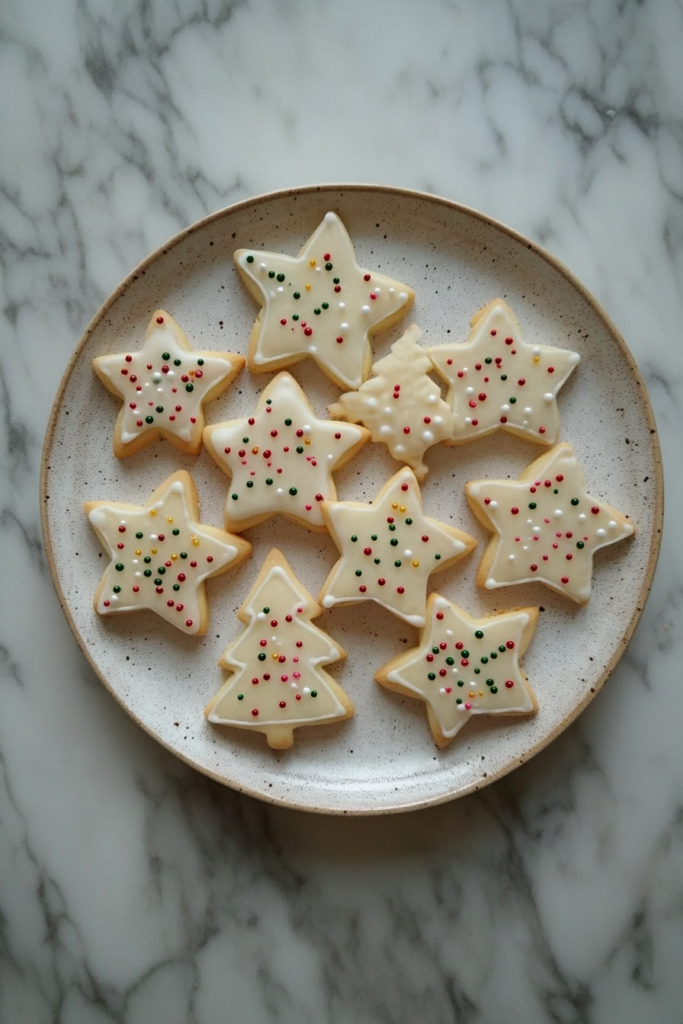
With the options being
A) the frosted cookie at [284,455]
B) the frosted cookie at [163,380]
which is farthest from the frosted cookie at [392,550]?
the frosted cookie at [163,380]

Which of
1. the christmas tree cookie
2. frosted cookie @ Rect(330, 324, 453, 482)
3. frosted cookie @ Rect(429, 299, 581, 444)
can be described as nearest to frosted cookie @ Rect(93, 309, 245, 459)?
frosted cookie @ Rect(330, 324, 453, 482)

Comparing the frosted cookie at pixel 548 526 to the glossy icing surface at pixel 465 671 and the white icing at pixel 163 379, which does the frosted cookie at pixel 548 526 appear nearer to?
the glossy icing surface at pixel 465 671

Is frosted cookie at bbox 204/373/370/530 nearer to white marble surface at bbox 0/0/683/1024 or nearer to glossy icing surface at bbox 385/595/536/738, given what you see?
glossy icing surface at bbox 385/595/536/738

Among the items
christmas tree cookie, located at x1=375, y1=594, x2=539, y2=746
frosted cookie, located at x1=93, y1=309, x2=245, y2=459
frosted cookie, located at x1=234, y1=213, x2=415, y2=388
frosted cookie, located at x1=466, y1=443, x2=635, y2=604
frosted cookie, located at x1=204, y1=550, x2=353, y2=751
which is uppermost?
frosted cookie, located at x1=234, y1=213, x2=415, y2=388

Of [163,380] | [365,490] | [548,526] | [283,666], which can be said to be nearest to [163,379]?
[163,380]

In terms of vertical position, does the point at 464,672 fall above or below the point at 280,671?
above

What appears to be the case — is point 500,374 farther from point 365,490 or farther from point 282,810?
point 282,810
